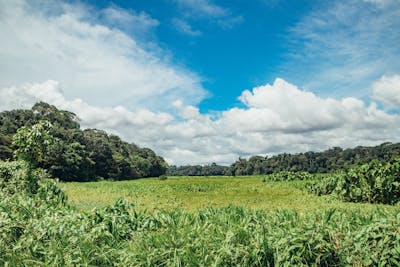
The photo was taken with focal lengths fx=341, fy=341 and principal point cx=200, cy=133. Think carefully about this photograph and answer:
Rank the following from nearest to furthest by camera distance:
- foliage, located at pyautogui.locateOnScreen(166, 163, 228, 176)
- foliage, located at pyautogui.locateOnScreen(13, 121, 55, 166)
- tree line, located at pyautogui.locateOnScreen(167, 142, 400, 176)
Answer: foliage, located at pyautogui.locateOnScreen(13, 121, 55, 166), tree line, located at pyautogui.locateOnScreen(167, 142, 400, 176), foliage, located at pyautogui.locateOnScreen(166, 163, 228, 176)

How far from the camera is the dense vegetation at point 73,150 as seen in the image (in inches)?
2200

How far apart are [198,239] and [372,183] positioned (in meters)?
12.9

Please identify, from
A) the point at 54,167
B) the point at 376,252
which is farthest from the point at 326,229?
the point at 54,167

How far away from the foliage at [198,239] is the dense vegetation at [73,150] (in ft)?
152

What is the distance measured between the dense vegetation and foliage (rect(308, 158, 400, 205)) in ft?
140

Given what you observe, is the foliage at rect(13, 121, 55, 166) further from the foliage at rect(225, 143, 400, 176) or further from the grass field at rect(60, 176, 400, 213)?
the foliage at rect(225, 143, 400, 176)

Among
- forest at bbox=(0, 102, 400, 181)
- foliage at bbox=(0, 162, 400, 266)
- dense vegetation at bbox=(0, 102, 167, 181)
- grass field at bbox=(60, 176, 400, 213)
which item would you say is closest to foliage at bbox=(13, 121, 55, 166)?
grass field at bbox=(60, 176, 400, 213)

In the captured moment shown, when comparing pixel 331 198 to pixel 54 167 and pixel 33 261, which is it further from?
pixel 54 167

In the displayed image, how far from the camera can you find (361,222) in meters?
5.64

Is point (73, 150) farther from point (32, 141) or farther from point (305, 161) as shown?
point (305, 161)

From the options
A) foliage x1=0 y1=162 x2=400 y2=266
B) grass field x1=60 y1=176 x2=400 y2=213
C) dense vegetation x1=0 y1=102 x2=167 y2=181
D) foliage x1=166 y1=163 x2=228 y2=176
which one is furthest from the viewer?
foliage x1=166 y1=163 x2=228 y2=176

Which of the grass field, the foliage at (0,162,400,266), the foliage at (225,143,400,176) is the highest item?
the foliage at (225,143,400,176)

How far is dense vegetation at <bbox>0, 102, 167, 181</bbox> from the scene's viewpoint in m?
55.9

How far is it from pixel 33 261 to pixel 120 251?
1401 mm
